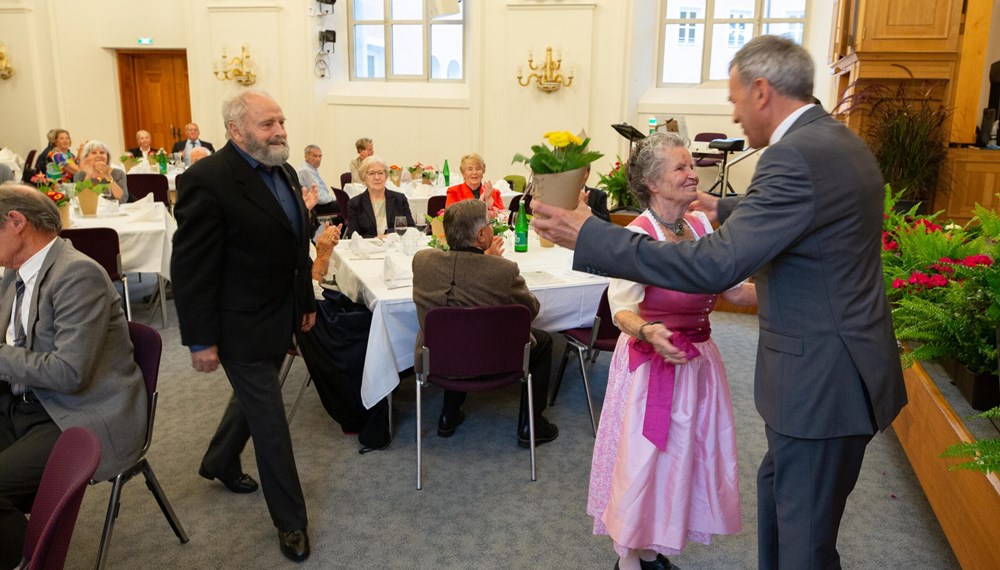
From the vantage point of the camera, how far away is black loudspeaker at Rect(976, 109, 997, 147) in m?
6.98

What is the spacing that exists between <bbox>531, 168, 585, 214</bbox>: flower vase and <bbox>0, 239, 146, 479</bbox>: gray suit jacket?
58.3 inches

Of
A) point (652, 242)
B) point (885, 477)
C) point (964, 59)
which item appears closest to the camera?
point (652, 242)

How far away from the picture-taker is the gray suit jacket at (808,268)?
169 cm

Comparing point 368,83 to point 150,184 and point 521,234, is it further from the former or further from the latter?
point 521,234

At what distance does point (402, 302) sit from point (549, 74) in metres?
7.30

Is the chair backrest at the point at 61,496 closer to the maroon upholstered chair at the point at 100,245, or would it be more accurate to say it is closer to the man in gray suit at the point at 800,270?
the man in gray suit at the point at 800,270

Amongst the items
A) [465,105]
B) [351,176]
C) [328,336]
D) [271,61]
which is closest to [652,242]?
[328,336]

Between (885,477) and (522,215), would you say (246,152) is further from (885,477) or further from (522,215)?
(885,477)

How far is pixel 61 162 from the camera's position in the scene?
8.25 meters

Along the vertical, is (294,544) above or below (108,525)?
below

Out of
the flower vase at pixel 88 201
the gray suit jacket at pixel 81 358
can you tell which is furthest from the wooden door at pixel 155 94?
the gray suit jacket at pixel 81 358

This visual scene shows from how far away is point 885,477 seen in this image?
3633 millimetres

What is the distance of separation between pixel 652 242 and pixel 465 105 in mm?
9733

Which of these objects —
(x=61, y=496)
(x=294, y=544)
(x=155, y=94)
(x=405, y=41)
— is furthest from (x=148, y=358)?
(x=155, y=94)
